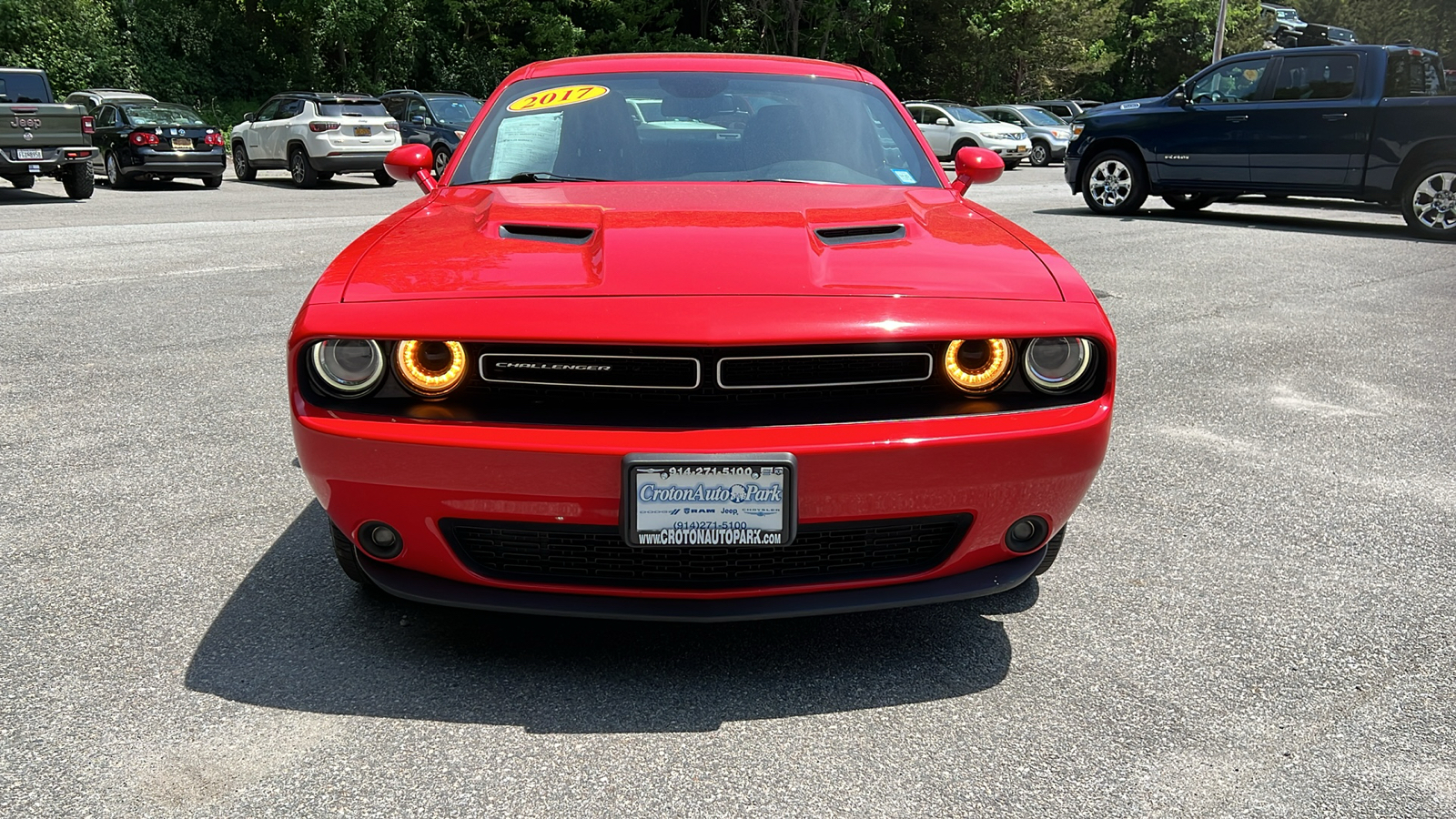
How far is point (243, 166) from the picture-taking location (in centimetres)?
2058

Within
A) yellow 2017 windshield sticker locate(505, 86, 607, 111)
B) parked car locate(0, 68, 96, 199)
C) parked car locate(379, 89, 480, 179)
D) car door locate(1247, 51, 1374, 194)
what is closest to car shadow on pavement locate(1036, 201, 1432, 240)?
car door locate(1247, 51, 1374, 194)

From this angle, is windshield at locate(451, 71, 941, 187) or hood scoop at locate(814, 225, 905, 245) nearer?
hood scoop at locate(814, 225, 905, 245)

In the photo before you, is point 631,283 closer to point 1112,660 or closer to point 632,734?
point 632,734

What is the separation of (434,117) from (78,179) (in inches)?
245

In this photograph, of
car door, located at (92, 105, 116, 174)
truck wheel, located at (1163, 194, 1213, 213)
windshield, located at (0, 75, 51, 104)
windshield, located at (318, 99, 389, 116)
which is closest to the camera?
truck wheel, located at (1163, 194, 1213, 213)

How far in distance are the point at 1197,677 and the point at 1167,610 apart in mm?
393

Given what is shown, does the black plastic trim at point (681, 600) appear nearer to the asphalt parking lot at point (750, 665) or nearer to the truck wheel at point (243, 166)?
the asphalt parking lot at point (750, 665)

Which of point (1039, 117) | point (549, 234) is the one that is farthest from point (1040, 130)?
point (549, 234)

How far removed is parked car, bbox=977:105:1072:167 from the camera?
89.9 feet

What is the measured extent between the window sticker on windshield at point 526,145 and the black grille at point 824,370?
1.55m

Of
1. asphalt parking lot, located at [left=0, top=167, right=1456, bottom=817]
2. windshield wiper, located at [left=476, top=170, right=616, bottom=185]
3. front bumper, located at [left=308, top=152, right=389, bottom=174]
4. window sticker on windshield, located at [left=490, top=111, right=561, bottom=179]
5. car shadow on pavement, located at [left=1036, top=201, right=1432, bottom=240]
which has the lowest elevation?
front bumper, located at [left=308, top=152, right=389, bottom=174]

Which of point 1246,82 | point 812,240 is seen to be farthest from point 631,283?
point 1246,82

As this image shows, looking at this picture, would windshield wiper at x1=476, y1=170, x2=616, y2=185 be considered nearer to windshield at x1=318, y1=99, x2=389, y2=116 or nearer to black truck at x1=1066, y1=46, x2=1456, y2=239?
black truck at x1=1066, y1=46, x2=1456, y2=239

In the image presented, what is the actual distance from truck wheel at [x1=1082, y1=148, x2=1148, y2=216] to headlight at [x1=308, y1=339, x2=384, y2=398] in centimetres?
1265
